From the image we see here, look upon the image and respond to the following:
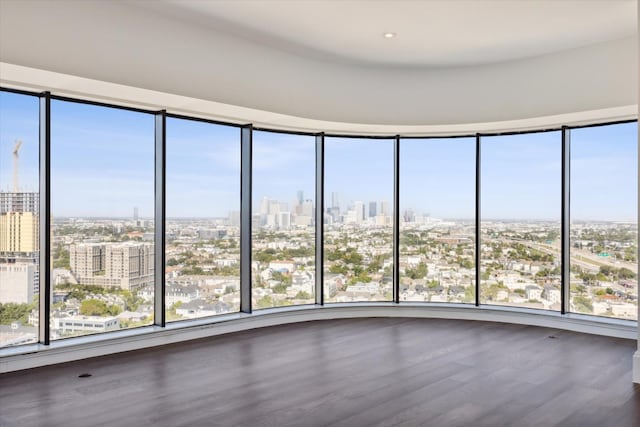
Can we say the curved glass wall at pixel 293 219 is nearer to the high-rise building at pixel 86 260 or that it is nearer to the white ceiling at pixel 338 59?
the high-rise building at pixel 86 260

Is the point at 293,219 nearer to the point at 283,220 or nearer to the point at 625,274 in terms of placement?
the point at 283,220

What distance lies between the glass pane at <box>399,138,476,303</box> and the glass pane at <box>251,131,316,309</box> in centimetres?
135

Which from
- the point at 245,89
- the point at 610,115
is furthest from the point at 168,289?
the point at 610,115

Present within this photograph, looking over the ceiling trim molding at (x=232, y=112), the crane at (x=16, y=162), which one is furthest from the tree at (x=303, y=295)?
the crane at (x=16, y=162)

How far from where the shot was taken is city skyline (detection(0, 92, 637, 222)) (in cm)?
508

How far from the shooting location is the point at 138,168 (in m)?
5.62

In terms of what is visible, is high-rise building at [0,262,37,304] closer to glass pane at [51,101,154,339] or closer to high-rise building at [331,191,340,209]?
glass pane at [51,101,154,339]

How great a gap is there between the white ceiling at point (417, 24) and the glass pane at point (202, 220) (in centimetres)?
134

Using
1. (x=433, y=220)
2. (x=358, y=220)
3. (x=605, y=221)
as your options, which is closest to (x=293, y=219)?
(x=358, y=220)

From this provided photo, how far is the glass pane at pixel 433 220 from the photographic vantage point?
7188 millimetres

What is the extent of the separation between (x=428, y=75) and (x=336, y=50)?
4.68 feet

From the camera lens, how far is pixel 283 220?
6.84 m

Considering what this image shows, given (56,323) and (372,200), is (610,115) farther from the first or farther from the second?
(56,323)

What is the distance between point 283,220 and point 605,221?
13.2 ft
